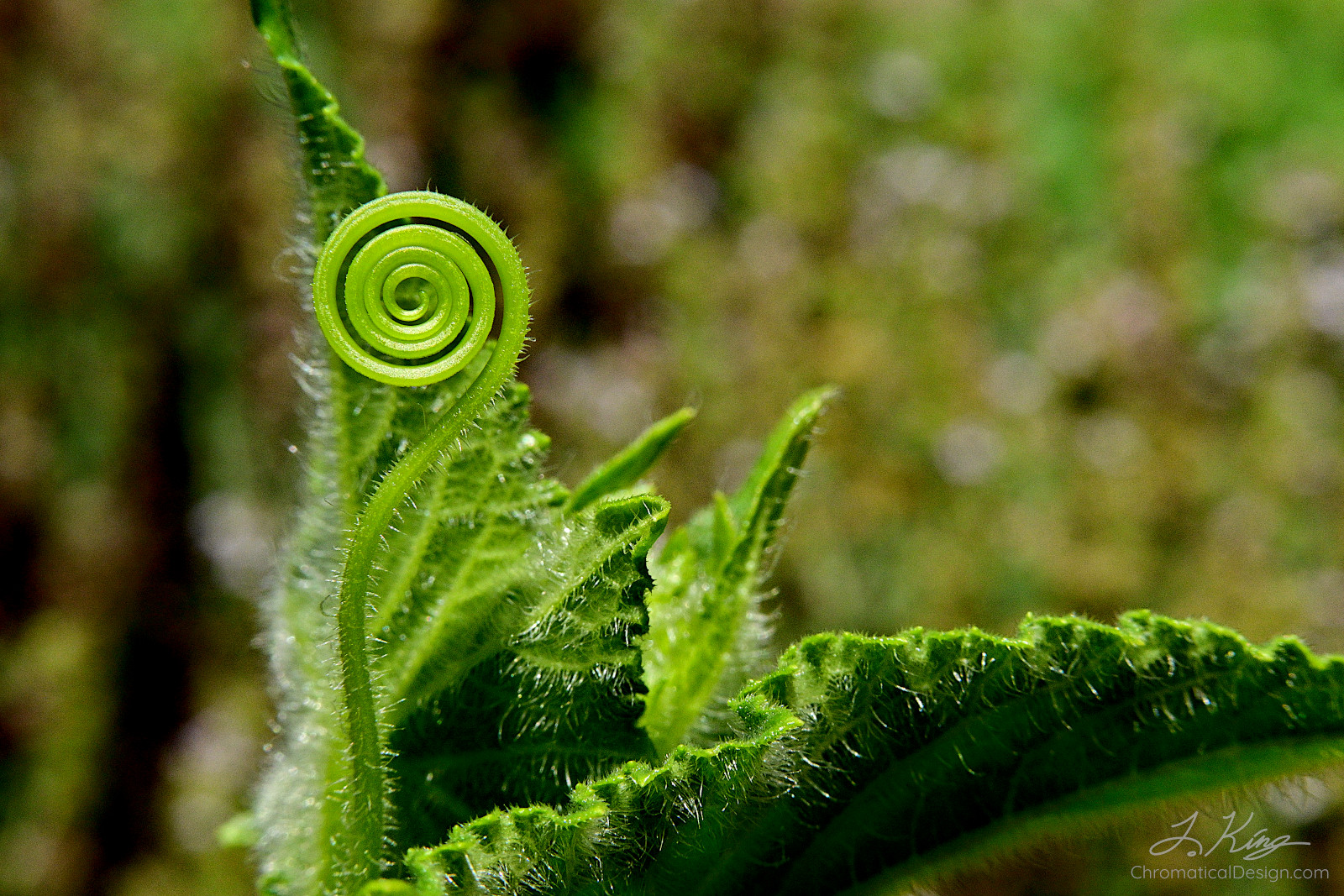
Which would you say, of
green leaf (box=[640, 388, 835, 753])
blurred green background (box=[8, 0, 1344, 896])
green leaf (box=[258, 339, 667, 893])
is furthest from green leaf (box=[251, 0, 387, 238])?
blurred green background (box=[8, 0, 1344, 896])

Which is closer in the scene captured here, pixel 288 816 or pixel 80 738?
pixel 288 816

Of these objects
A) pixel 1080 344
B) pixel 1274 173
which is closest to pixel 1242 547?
pixel 1080 344

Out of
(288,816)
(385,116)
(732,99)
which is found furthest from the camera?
(732,99)

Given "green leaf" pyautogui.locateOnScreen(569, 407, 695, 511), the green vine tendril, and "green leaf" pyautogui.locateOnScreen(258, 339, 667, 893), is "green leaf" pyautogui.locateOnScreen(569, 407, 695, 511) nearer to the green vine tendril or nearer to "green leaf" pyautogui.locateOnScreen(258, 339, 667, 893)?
"green leaf" pyautogui.locateOnScreen(258, 339, 667, 893)

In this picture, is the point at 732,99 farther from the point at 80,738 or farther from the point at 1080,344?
the point at 80,738

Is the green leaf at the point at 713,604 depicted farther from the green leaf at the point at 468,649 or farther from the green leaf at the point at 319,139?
the green leaf at the point at 319,139

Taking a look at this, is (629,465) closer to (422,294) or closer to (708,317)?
(422,294)

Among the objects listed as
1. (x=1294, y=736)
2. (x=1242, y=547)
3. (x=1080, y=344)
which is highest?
(x=1080, y=344)
